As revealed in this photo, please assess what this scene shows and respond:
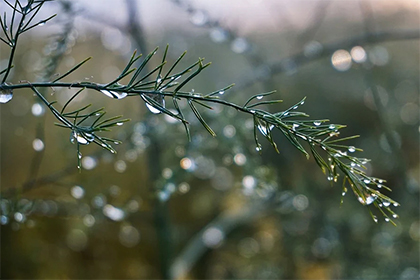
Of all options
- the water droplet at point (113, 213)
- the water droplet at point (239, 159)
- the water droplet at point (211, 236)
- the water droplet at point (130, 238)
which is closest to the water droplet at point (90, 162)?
the water droplet at point (113, 213)

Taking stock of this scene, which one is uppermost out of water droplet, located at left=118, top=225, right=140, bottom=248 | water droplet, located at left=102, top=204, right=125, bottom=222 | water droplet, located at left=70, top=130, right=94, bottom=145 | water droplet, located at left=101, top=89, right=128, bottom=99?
water droplet, located at left=101, top=89, right=128, bottom=99

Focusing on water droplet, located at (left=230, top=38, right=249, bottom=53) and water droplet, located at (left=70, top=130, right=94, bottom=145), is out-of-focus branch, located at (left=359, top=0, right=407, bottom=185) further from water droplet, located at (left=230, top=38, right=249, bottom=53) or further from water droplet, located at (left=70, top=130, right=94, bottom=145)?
water droplet, located at (left=70, top=130, right=94, bottom=145)

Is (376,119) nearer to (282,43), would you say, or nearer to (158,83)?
(282,43)

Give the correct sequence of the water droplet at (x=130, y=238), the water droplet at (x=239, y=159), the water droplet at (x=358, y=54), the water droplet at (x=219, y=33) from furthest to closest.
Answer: the water droplet at (x=130, y=238), the water droplet at (x=358, y=54), the water droplet at (x=219, y=33), the water droplet at (x=239, y=159)

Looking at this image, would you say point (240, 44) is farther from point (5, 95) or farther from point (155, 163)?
point (5, 95)

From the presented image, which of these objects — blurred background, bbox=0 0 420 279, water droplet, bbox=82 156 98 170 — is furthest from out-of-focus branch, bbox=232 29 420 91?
water droplet, bbox=82 156 98 170

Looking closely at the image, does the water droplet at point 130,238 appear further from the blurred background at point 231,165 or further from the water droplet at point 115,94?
the water droplet at point 115,94

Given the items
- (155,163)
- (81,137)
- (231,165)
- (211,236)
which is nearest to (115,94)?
(81,137)

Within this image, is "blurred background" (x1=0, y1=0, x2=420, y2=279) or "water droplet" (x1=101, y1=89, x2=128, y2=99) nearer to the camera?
"water droplet" (x1=101, y1=89, x2=128, y2=99)

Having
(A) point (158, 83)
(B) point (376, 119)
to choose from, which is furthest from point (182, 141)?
(B) point (376, 119)
